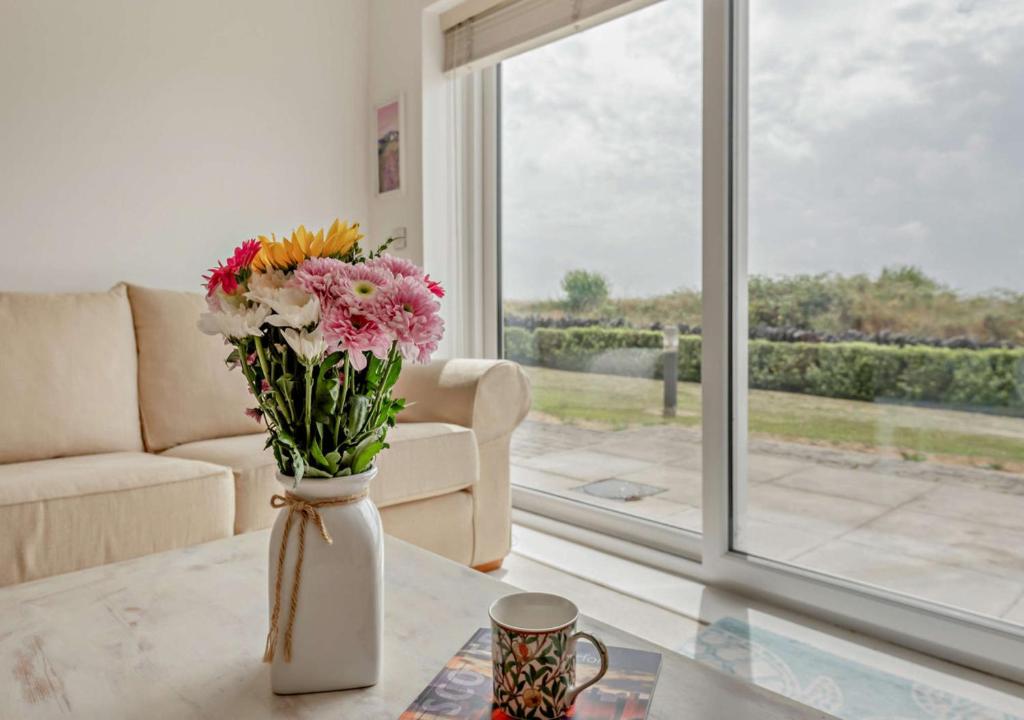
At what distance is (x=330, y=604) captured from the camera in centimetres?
77

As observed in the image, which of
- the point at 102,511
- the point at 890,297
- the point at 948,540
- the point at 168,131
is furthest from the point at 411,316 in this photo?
the point at 168,131

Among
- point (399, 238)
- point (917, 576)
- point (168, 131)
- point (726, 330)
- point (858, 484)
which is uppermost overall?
point (168, 131)

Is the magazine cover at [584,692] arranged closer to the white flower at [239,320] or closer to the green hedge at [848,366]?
the white flower at [239,320]

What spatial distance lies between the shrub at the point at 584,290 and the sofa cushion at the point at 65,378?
1523 millimetres

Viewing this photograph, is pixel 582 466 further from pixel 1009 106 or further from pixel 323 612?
pixel 323 612

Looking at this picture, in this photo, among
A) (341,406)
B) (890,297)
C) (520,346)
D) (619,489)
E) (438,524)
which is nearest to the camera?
(341,406)

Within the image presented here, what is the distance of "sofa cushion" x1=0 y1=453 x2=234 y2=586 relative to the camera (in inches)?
59.9

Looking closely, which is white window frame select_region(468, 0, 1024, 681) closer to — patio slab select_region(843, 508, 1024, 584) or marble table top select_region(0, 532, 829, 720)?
patio slab select_region(843, 508, 1024, 584)

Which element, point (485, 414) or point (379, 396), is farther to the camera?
point (485, 414)

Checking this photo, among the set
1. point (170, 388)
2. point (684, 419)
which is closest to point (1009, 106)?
point (684, 419)

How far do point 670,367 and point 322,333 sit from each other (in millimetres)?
1887

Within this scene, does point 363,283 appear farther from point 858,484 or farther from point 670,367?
point 670,367

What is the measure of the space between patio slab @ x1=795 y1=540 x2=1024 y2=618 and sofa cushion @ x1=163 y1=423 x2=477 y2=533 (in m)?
1.03

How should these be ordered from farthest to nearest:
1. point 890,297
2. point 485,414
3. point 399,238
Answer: point 399,238
point 485,414
point 890,297
